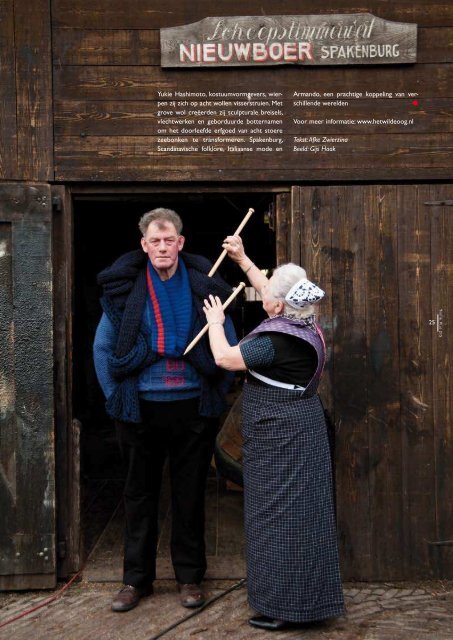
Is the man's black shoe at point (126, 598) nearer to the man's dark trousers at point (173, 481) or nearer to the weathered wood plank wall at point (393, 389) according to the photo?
the man's dark trousers at point (173, 481)

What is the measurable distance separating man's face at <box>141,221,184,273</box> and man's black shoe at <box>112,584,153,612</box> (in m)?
1.88

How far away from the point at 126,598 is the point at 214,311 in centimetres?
174

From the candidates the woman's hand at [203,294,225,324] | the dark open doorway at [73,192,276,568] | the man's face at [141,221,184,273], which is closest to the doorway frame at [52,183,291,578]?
the man's face at [141,221,184,273]

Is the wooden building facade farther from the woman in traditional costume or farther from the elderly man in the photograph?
the woman in traditional costume

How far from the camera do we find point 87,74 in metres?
4.00

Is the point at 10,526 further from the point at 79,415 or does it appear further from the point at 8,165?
the point at 79,415

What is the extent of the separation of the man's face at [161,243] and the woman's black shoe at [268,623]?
2.01 metres

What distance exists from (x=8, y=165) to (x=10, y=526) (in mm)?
2270

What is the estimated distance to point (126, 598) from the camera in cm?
364

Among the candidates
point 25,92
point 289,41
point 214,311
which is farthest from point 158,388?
point 289,41

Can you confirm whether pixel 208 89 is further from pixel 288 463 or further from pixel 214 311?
pixel 288 463

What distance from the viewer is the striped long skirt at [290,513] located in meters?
3.27

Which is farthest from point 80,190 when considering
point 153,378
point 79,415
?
point 79,415

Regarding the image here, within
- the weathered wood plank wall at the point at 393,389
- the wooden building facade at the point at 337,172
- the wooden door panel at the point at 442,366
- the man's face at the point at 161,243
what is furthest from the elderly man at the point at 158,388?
the wooden door panel at the point at 442,366
